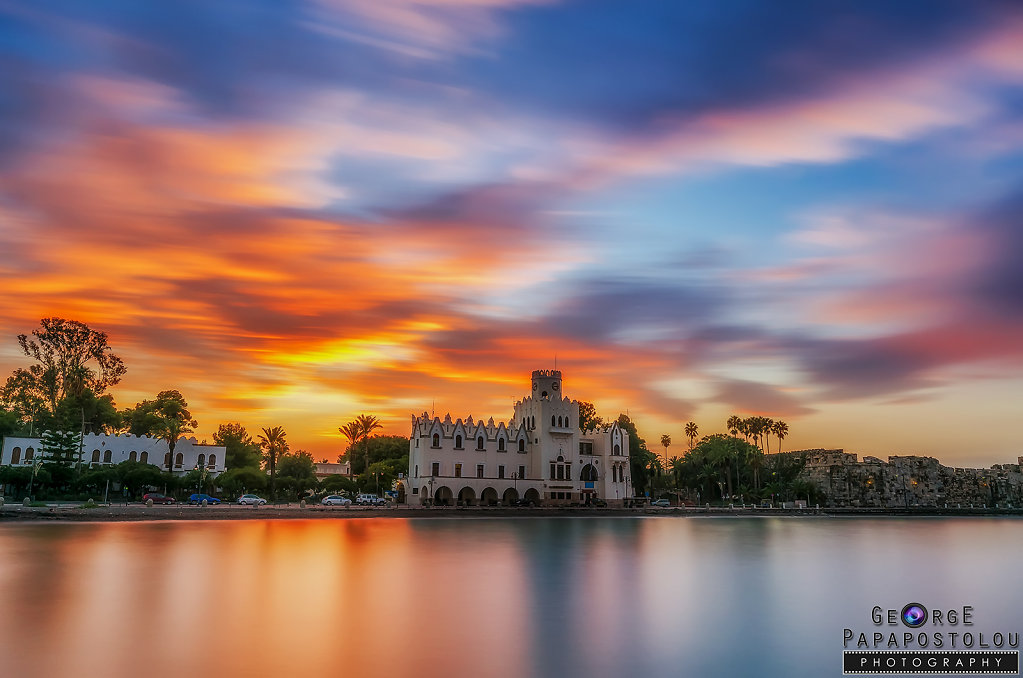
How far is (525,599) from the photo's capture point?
1168 inches

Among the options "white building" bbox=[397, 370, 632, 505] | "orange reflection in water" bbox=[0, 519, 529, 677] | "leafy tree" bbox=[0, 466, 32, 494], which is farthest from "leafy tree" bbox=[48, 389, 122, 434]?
"orange reflection in water" bbox=[0, 519, 529, 677]

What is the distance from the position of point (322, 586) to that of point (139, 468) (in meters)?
61.8

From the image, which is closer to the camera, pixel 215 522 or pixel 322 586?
pixel 322 586

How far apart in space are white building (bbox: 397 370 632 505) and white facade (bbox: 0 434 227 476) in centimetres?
3066

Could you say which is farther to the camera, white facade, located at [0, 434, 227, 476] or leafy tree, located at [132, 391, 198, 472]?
leafy tree, located at [132, 391, 198, 472]

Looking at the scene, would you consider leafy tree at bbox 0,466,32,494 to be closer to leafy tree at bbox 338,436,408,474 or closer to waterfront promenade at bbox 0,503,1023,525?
waterfront promenade at bbox 0,503,1023,525

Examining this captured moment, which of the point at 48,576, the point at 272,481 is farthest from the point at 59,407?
the point at 48,576

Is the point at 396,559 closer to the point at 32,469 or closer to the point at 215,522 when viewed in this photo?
the point at 215,522

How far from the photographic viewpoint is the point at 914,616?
27719 millimetres

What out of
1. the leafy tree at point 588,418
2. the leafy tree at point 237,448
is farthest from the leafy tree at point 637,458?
the leafy tree at point 237,448

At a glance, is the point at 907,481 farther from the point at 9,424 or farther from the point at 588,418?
the point at 9,424

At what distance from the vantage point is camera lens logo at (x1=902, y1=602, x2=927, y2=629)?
25.6 meters

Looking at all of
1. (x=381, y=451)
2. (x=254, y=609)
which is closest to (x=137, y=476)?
(x=381, y=451)

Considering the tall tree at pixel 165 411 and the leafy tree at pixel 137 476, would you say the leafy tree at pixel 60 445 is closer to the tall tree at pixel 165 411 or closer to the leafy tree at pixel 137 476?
the leafy tree at pixel 137 476
